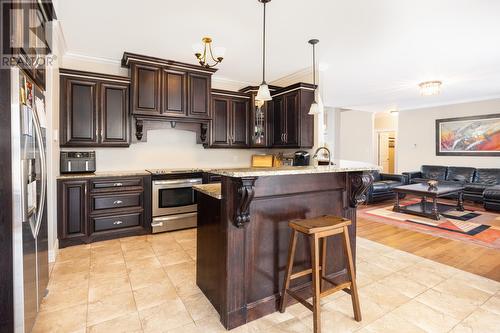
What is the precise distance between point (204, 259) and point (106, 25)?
2829 mm

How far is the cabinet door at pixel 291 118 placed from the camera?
14.3 ft

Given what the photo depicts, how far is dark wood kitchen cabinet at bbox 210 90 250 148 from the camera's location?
465 cm

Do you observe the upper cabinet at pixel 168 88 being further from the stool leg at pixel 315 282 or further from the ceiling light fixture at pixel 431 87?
the ceiling light fixture at pixel 431 87

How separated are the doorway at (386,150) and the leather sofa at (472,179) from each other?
89.3 inches

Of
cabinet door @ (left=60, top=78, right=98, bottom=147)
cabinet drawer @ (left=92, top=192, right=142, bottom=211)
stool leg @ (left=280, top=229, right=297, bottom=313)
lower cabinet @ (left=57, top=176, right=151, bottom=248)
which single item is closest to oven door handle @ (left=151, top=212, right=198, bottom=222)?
lower cabinet @ (left=57, top=176, right=151, bottom=248)

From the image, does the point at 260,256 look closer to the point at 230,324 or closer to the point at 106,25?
the point at 230,324

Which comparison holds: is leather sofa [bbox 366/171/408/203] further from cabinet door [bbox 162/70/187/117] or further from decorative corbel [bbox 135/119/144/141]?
decorative corbel [bbox 135/119/144/141]


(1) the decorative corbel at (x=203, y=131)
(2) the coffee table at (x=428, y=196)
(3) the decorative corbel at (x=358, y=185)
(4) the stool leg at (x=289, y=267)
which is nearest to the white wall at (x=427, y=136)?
(2) the coffee table at (x=428, y=196)

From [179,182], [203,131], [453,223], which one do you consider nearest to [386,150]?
[453,223]

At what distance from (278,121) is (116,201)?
3.00 metres

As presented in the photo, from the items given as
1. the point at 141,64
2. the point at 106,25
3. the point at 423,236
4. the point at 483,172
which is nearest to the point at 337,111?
the point at 483,172

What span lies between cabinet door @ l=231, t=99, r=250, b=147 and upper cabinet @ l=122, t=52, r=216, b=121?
63cm

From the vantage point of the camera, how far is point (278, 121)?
4859 millimetres

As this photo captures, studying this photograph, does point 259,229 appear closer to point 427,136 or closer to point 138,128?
point 138,128
